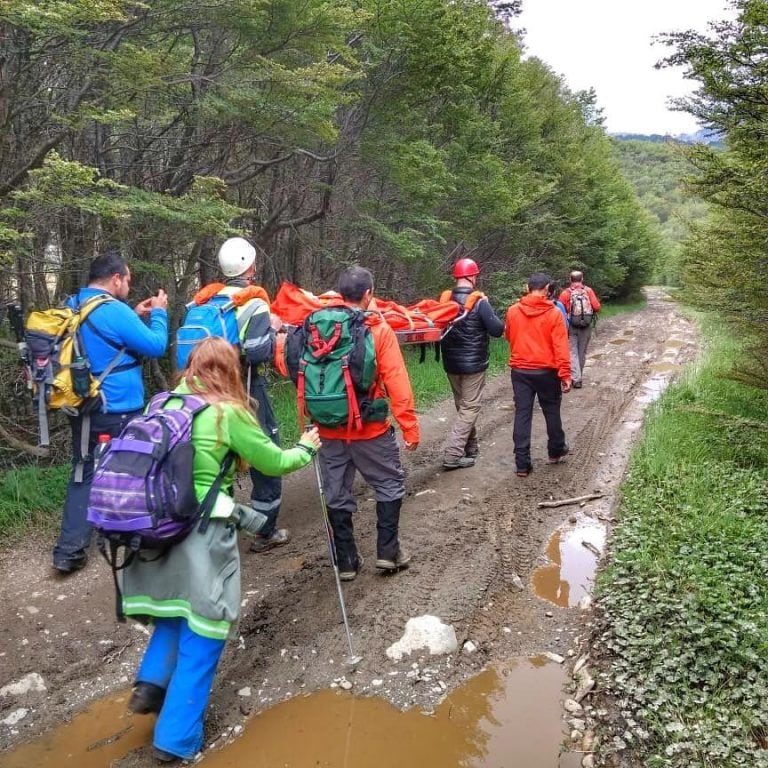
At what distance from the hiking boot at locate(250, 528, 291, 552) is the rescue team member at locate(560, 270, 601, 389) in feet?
23.6

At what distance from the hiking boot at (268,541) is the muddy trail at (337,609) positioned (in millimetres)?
75

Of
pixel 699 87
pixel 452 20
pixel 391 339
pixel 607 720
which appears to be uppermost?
pixel 452 20

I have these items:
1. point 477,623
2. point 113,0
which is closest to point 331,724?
point 477,623

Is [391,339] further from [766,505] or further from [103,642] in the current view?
[766,505]

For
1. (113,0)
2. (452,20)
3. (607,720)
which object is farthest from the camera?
(452,20)

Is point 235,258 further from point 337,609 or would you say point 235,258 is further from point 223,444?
point 337,609

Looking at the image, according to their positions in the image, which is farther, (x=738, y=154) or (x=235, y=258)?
(x=738, y=154)

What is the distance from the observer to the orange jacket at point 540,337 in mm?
6406

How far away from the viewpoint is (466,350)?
21.4 ft

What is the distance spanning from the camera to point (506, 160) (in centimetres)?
1642

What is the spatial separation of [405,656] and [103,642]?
5.98 ft

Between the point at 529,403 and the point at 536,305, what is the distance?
41.4 inches

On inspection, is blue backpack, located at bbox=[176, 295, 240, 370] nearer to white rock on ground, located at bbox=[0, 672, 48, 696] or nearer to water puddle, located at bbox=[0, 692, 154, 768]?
white rock on ground, located at bbox=[0, 672, 48, 696]

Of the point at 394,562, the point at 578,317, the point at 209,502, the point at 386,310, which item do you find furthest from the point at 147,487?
the point at 578,317
